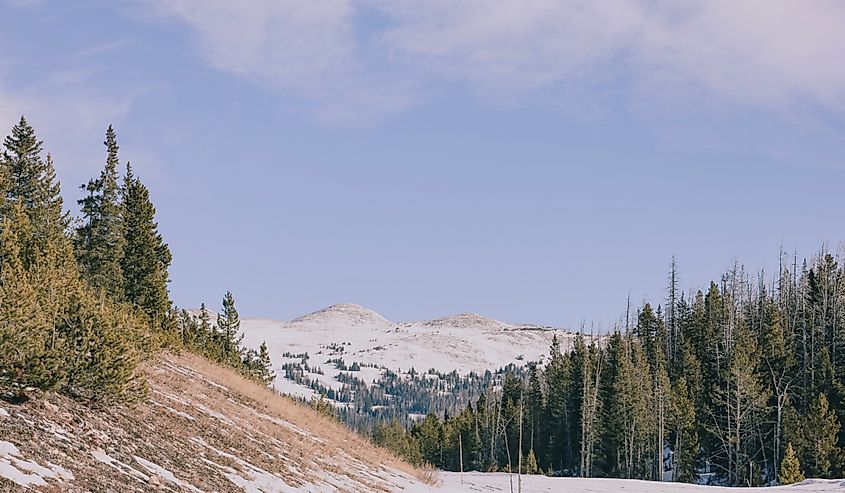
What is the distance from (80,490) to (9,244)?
12.1 meters

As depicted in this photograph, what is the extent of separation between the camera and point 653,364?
88062 mm

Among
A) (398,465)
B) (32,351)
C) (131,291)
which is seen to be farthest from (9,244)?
(131,291)

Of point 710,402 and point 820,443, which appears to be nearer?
point 820,443

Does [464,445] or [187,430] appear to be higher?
[187,430]

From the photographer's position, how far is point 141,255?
2076 inches

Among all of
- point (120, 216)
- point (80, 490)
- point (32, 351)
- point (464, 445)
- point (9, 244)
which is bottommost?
point (464, 445)

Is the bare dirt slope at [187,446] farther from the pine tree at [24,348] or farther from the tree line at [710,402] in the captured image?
the tree line at [710,402]

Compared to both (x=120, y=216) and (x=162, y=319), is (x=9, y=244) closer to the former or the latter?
(x=162, y=319)

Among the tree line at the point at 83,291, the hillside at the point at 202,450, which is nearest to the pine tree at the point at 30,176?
the tree line at the point at 83,291

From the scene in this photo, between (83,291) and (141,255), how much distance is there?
122ft

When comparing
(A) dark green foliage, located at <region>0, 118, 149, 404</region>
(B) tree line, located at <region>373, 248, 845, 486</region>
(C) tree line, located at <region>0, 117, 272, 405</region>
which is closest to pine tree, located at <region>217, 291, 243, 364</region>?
(C) tree line, located at <region>0, 117, 272, 405</region>

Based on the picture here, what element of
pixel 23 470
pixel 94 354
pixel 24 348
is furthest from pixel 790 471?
pixel 23 470

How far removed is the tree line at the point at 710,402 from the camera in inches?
2623

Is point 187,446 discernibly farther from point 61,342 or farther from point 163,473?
point 61,342
